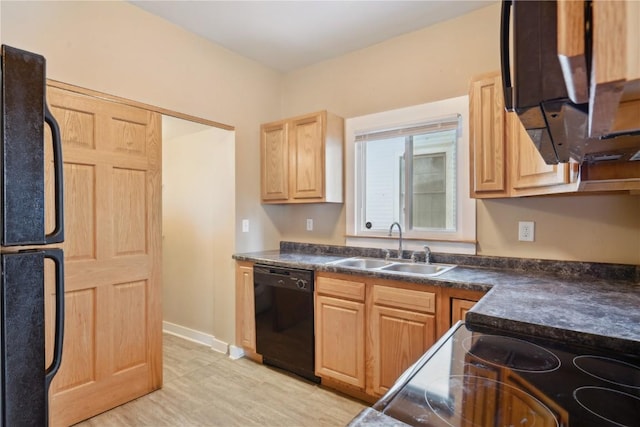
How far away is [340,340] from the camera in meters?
2.34

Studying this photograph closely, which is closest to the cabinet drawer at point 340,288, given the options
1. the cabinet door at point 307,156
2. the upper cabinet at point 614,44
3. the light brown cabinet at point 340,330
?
the light brown cabinet at point 340,330

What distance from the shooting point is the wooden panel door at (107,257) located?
2037 millimetres

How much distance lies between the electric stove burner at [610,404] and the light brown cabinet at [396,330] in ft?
4.04

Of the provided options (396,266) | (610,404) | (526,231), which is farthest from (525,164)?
(610,404)

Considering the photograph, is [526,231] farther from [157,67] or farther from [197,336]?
[197,336]

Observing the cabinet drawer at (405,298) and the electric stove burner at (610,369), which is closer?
the electric stove burner at (610,369)

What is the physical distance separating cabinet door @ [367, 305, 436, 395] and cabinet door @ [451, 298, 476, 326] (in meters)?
0.12

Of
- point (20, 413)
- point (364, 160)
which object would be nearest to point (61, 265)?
point (20, 413)

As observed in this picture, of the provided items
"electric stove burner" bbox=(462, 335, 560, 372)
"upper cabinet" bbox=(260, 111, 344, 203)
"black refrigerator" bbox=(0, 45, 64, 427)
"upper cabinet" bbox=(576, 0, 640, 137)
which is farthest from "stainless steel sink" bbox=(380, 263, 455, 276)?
"upper cabinet" bbox=(576, 0, 640, 137)

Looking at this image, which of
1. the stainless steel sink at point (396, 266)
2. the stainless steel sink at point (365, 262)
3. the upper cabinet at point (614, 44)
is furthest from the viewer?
the stainless steel sink at point (365, 262)

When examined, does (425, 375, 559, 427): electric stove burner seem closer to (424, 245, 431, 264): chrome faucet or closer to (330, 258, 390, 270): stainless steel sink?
(424, 245, 431, 264): chrome faucet

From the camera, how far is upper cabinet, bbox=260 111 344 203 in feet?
9.21

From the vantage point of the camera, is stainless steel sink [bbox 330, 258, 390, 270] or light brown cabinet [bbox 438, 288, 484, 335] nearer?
light brown cabinet [bbox 438, 288, 484, 335]

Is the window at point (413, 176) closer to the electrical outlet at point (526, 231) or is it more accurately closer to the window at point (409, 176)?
the window at point (409, 176)
